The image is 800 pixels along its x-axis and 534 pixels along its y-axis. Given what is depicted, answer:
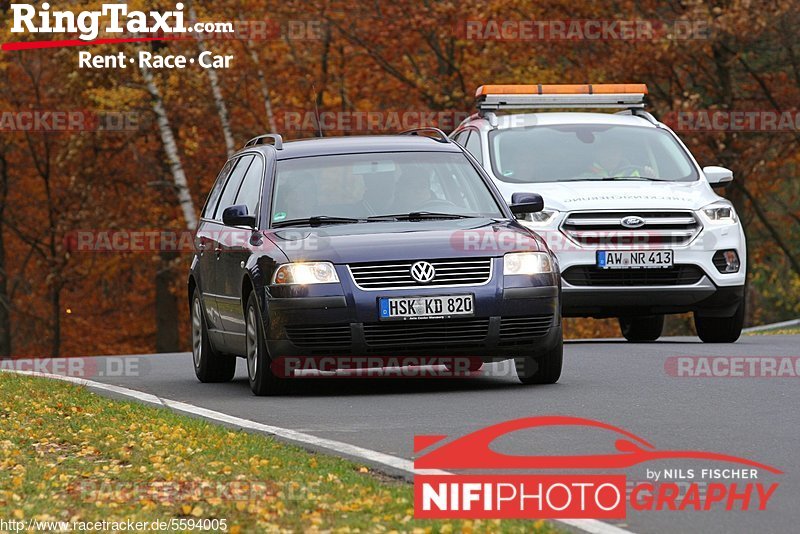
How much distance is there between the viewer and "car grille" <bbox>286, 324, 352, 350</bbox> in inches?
468

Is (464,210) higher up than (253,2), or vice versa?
(253,2)

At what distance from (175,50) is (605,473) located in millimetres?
29941

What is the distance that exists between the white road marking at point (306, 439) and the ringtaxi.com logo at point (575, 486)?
0.30 ft

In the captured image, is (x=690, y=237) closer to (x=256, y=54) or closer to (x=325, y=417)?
(x=325, y=417)

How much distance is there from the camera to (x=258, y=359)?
12.4 m

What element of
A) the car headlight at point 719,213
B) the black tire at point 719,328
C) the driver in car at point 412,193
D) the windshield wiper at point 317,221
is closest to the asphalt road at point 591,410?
the windshield wiper at point 317,221

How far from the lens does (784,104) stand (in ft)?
120

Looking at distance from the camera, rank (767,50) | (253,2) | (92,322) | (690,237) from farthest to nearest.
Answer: (92,322), (253,2), (767,50), (690,237)

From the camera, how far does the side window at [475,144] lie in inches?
701

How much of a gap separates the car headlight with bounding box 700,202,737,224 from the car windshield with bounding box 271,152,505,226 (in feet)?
12.8

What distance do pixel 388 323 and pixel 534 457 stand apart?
3499 millimetres

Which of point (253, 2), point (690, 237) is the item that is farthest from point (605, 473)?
point (253, 2)

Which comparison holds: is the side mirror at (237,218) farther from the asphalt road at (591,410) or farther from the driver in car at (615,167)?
the driver in car at (615,167)

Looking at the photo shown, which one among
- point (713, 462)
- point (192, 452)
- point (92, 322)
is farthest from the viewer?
point (92, 322)
